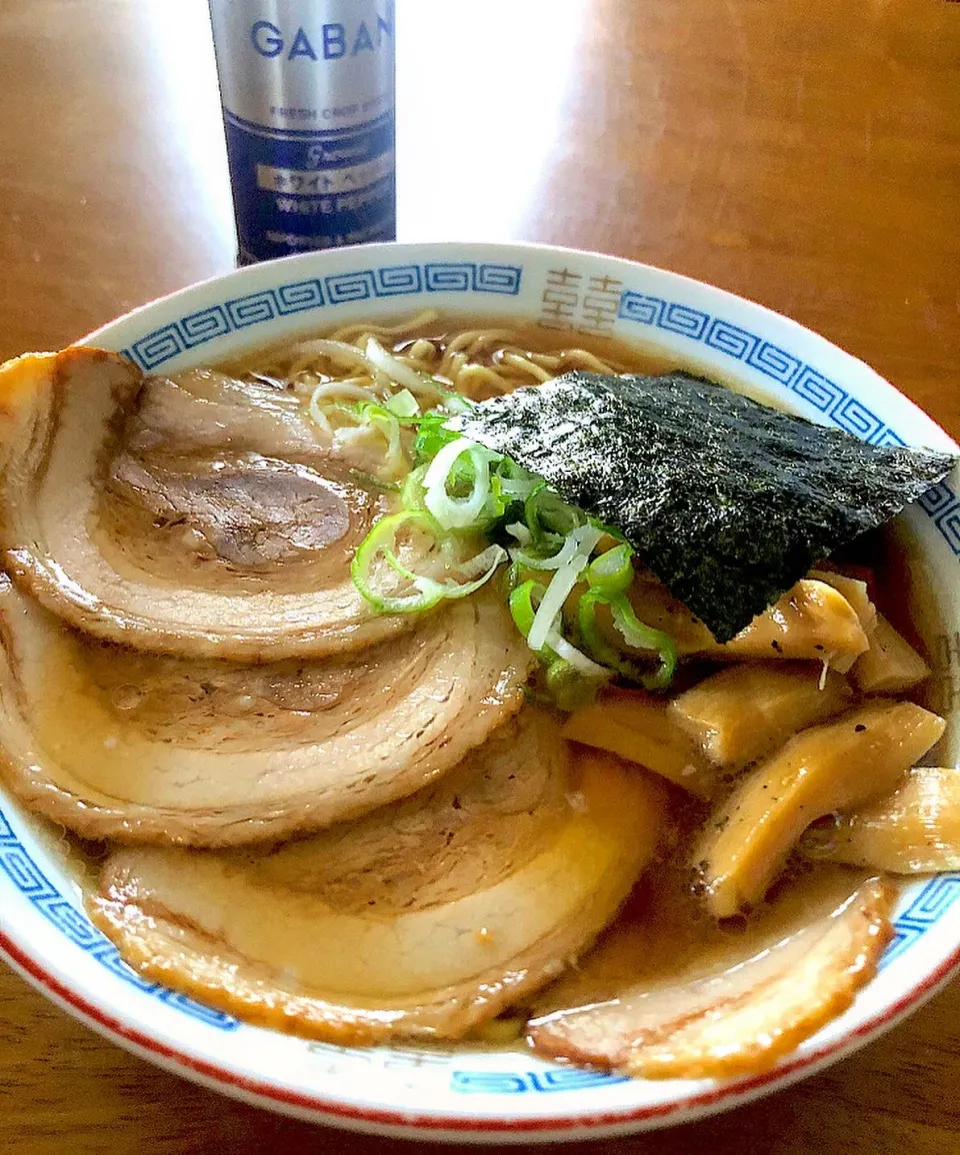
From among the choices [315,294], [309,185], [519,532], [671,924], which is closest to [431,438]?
→ [519,532]

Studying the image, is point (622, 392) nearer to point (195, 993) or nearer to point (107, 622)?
point (107, 622)

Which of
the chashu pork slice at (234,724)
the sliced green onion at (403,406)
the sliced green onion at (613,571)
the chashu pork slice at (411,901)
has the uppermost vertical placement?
the sliced green onion at (403,406)

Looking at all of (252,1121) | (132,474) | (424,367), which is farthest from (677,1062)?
(424,367)

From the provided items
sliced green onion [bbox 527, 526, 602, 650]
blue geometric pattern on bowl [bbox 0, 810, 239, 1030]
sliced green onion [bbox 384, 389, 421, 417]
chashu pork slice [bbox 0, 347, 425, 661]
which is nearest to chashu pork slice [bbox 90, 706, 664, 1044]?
blue geometric pattern on bowl [bbox 0, 810, 239, 1030]

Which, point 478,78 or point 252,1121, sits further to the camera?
point 478,78

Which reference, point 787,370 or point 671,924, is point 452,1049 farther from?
point 787,370

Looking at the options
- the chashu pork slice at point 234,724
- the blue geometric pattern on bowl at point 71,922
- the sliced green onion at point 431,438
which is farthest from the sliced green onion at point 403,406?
the blue geometric pattern on bowl at point 71,922

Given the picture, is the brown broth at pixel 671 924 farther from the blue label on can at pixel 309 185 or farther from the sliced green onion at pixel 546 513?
the blue label on can at pixel 309 185
